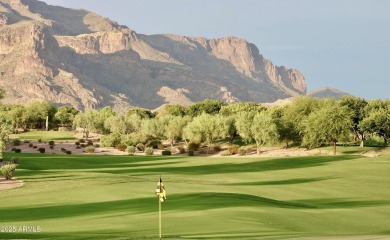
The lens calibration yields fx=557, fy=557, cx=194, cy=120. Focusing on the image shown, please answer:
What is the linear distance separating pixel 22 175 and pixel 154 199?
818 inches

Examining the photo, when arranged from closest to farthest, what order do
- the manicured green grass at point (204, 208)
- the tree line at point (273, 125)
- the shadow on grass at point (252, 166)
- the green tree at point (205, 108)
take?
the manicured green grass at point (204, 208)
the shadow on grass at point (252, 166)
the tree line at point (273, 125)
the green tree at point (205, 108)

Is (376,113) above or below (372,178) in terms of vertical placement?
above

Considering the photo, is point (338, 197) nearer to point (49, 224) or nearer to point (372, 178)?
point (372, 178)

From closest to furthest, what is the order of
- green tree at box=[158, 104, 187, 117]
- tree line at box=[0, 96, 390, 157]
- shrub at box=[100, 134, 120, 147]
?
1. tree line at box=[0, 96, 390, 157]
2. shrub at box=[100, 134, 120, 147]
3. green tree at box=[158, 104, 187, 117]

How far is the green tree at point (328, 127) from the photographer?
99812 mm

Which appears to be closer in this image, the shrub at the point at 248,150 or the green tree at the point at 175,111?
the shrub at the point at 248,150

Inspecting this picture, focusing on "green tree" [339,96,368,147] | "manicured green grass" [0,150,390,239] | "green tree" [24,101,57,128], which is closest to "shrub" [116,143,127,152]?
"green tree" [339,96,368,147]

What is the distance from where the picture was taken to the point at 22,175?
4800 centimetres

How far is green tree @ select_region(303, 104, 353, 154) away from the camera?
99812 mm

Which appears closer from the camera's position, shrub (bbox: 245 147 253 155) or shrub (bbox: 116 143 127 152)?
shrub (bbox: 245 147 253 155)

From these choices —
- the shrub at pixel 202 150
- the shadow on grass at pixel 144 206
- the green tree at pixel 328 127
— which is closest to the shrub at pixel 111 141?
the shrub at pixel 202 150

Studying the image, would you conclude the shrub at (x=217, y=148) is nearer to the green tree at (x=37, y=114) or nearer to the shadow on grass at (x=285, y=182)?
the shadow on grass at (x=285, y=182)

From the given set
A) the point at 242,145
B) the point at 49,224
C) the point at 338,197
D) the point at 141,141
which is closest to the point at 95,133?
the point at 141,141

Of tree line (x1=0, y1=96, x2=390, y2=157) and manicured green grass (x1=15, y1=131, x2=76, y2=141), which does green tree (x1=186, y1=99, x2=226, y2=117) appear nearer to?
tree line (x1=0, y1=96, x2=390, y2=157)
